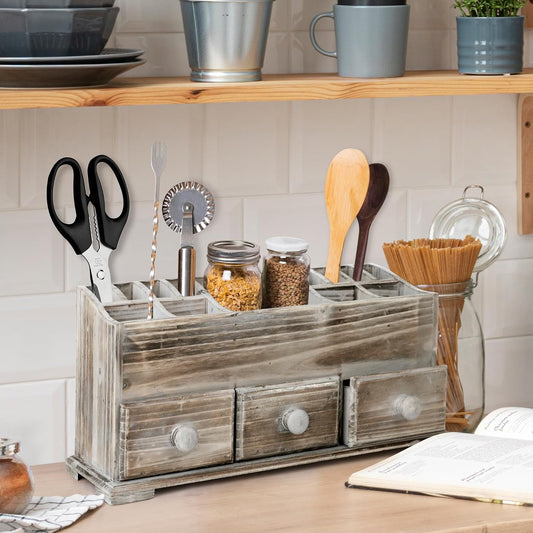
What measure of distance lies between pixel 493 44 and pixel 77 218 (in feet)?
2.13

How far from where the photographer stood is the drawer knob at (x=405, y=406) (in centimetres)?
149

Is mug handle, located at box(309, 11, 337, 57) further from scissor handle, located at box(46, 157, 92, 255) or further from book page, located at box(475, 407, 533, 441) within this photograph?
book page, located at box(475, 407, 533, 441)

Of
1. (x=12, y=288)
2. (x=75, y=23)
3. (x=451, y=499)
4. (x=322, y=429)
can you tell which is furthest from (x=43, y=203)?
(x=451, y=499)

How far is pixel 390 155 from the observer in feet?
5.79

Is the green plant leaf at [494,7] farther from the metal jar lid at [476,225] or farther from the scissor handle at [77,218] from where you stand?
the scissor handle at [77,218]

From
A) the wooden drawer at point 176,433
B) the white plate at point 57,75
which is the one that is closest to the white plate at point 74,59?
the white plate at point 57,75

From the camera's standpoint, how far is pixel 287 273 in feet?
4.81

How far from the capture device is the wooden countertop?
1.27 m

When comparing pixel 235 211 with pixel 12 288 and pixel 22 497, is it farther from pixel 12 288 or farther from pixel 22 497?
pixel 22 497

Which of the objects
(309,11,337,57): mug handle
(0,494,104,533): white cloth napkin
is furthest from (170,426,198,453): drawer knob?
(309,11,337,57): mug handle

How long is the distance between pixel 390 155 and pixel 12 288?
66 cm

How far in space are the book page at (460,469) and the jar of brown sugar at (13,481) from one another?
0.42 metres

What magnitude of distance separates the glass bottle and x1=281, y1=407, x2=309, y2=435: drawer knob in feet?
1.03

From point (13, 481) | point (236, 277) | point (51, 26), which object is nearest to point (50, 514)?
point (13, 481)
